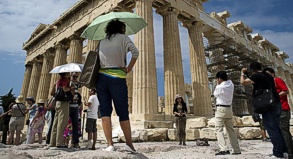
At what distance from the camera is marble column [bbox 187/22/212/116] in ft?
52.2

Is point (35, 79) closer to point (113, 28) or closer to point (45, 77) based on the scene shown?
point (45, 77)

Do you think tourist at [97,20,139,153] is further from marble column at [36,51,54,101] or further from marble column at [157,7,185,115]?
marble column at [36,51,54,101]

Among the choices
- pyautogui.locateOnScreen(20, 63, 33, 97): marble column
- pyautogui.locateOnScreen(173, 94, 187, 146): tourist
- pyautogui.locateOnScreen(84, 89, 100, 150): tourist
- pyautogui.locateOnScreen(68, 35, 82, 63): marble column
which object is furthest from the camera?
pyautogui.locateOnScreen(20, 63, 33, 97): marble column

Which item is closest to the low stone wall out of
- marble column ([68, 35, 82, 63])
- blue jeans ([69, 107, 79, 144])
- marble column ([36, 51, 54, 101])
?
blue jeans ([69, 107, 79, 144])

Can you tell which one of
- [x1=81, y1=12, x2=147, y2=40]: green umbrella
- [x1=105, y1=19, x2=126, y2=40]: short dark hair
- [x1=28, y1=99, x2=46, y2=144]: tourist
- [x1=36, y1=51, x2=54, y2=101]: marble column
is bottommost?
[x1=28, y1=99, x2=46, y2=144]: tourist

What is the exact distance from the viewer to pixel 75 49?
2077 centimetres

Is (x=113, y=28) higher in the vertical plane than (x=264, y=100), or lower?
higher

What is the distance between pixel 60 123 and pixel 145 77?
8.33m

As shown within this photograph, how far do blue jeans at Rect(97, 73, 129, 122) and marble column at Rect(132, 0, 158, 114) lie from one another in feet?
29.6

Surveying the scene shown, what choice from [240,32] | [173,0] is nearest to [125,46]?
[173,0]

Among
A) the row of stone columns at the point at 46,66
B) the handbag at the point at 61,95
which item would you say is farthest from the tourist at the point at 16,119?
the row of stone columns at the point at 46,66

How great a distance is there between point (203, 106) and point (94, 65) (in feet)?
45.3

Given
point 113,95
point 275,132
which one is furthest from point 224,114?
point 113,95

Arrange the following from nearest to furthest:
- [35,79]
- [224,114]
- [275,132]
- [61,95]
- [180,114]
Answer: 1. [275,132]
2. [224,114]
3. [61,95]
4. [180,114]
5. [35,79]
